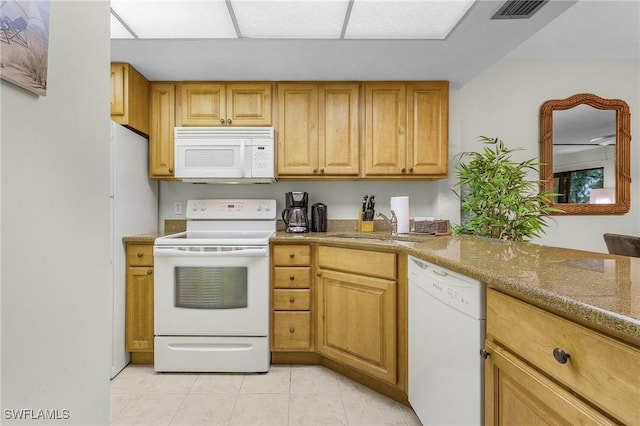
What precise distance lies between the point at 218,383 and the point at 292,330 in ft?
1.83

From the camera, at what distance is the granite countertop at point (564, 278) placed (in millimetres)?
591

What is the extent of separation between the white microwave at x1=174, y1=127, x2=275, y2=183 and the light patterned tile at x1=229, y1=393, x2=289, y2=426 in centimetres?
152

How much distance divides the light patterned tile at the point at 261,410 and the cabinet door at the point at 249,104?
1935mm

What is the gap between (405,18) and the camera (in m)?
1.83

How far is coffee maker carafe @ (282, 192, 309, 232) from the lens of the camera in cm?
265

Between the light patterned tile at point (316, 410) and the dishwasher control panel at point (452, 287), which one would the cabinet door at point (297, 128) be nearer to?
the dishwasher control panel at point (452, 287)

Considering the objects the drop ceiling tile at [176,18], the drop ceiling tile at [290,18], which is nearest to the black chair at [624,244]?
→ the drop ceiling tile at [290,18]

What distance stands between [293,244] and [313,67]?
1301mm

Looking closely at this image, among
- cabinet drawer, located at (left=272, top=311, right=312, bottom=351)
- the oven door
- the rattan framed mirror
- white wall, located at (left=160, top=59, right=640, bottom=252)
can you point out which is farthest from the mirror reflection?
the oven door

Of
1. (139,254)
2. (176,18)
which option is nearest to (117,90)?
(176,18)

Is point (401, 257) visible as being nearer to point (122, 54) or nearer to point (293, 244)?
point (293, 244)

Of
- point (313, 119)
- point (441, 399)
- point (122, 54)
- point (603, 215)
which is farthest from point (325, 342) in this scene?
point (603, 215)

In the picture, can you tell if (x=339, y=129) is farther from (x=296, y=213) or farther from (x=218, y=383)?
(x=218, y=383)

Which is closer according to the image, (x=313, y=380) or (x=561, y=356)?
(x=561, y=356)
